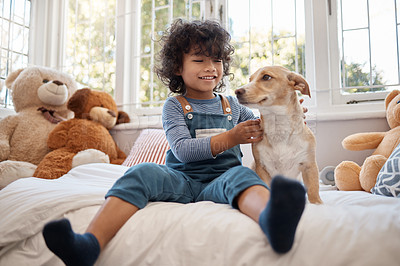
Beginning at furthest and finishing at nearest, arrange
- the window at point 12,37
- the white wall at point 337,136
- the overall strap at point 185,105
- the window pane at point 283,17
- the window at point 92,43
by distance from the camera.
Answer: the window at point 92,43
the window at point 12,37
the window pane at point 283,17
the white wall at point 337,136
the overall strap at point 185,105

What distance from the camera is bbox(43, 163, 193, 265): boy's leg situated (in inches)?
23.7

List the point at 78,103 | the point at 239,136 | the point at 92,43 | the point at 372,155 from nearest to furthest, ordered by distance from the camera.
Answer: the point at 239,136 < the point at 372,155 < the point at 78,103 < the point at 92,43

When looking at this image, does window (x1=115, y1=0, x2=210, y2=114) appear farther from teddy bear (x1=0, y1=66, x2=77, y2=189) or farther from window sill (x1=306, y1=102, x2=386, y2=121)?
window sill (x1=306, y1=102, x2=386, y2=121)

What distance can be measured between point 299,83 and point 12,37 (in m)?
2.59

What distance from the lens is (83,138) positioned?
192cm

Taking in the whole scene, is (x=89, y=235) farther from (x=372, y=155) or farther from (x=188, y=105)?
(x=372, y=155)

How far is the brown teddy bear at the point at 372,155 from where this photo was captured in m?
1.25

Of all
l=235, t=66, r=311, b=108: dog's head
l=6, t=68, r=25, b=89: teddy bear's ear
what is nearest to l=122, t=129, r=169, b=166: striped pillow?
l=235, t=66, r=311, b=108: dog's head

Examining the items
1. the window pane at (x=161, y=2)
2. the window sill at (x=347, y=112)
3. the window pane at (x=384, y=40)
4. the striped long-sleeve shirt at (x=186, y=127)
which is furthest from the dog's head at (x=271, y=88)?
the window pane at (x=161, y=2)

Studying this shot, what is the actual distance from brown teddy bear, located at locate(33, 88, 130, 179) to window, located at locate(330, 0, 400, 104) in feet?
4.83

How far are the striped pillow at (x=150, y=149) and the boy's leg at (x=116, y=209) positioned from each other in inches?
32.3

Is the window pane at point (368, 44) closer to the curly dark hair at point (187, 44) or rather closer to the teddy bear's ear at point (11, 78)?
the curly dark hair at point (187, 44)

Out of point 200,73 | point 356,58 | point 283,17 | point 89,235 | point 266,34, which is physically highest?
point 283,17

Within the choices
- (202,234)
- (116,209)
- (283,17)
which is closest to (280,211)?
(202,234)
